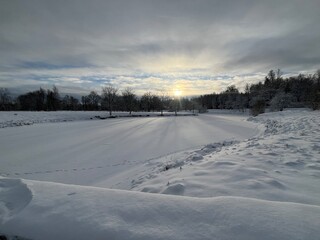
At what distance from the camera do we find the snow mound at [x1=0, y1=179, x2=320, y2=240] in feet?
5.98

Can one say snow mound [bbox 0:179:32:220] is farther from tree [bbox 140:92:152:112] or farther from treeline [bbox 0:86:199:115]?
tree [bbox 140:92:152:112]

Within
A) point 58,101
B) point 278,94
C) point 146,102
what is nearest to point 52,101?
point 58,101

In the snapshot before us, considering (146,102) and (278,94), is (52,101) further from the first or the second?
(278,94)

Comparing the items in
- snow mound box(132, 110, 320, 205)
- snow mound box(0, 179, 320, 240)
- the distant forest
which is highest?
the distant forest

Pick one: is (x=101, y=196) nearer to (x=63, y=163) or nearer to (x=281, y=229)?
(x=281, y=229)

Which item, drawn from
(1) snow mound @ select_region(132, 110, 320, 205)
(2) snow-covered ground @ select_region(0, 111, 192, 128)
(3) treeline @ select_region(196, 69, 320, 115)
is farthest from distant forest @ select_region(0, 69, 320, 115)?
(1) snow mound @ select_region(132, 110, 320, 205)

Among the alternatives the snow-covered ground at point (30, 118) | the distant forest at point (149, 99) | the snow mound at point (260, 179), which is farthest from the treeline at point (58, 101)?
the snow mound at point (260, 179)

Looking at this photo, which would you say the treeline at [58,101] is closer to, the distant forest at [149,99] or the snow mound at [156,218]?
the distant forest at [149,99]

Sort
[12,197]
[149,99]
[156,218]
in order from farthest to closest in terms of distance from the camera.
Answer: [149,99]
[12,197]
[156,218]

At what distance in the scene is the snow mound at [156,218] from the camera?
5.98 feet

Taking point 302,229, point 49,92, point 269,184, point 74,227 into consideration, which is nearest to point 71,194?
point 74,227

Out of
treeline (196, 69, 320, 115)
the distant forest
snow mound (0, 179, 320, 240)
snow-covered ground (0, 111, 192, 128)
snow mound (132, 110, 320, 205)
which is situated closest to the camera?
snow mound (0, 179, 320, 240)

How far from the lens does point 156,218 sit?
208cm

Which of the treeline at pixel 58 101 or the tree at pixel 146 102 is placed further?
the tree at pixel 146 102
